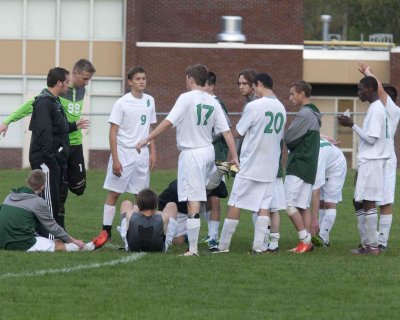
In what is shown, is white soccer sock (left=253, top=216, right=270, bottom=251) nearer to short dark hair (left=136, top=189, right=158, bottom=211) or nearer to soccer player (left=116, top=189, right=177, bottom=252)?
soccer player (left=116, top=189, right=177, bottom=252)

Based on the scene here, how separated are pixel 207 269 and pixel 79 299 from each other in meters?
1.95

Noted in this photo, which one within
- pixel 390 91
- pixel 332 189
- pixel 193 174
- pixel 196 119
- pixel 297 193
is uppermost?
pixel 390 91

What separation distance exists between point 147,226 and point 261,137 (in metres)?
1.53

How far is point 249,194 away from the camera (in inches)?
519

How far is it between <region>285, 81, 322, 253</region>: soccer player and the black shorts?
104 inches

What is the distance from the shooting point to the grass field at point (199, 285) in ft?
31.4

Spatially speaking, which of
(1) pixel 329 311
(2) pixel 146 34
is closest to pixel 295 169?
(1) pixel 329 311

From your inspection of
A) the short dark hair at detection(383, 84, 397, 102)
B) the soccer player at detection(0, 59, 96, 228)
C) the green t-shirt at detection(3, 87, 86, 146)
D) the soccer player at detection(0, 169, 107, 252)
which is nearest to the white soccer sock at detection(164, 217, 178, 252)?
the soccer player at detection(0, 169, 107, 252)

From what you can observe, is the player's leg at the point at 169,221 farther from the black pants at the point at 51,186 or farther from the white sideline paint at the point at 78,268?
the black pants at the point at 51,186

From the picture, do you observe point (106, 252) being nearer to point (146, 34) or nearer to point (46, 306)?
point (46, 306)

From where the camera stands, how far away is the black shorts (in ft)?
48.5

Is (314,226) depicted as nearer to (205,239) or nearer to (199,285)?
(205,239)

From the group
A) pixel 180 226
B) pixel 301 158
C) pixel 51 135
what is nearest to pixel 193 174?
pixel 301 158

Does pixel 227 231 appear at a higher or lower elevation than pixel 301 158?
lower
